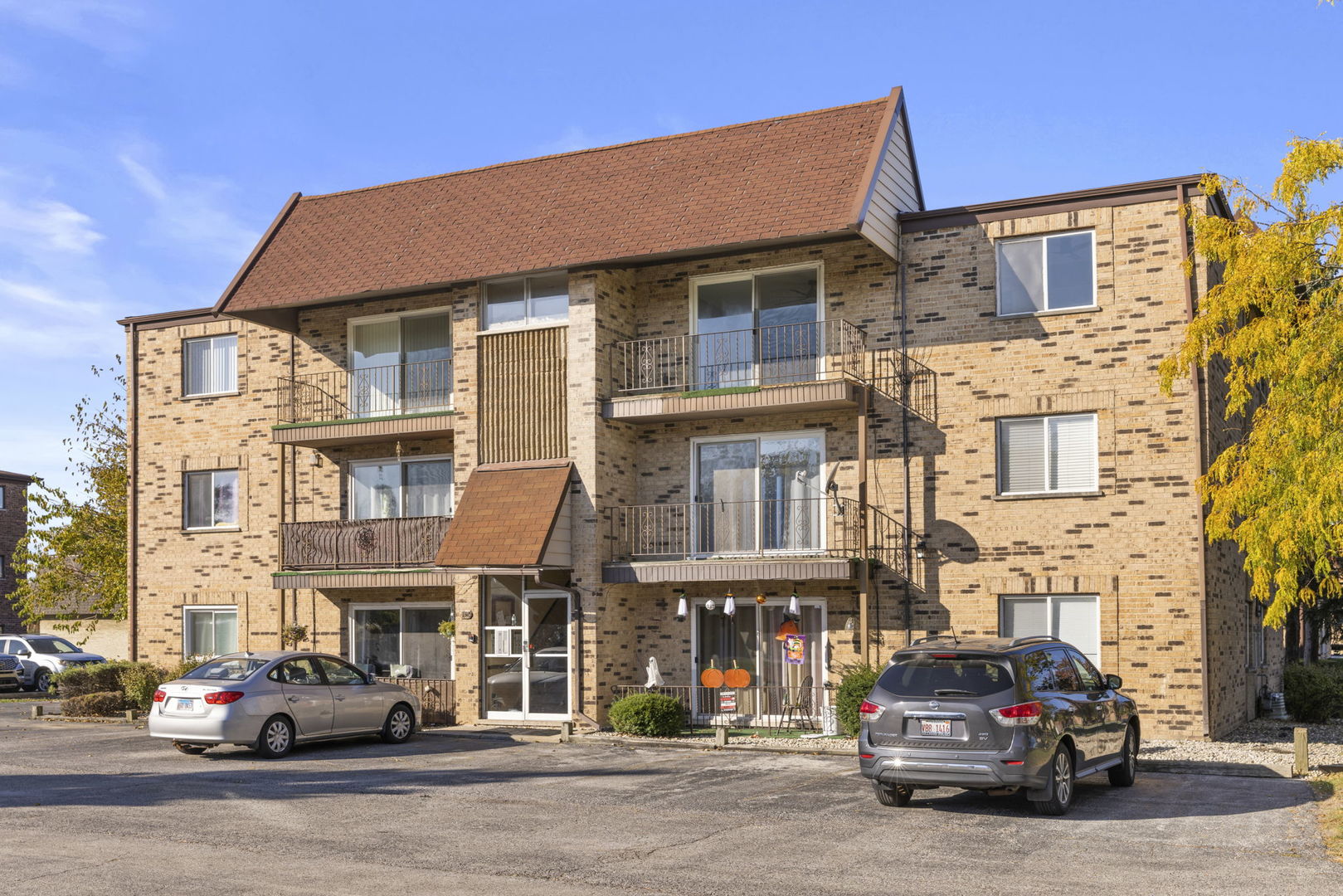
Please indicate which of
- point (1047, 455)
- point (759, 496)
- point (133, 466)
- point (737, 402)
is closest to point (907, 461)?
point (1047, 455)

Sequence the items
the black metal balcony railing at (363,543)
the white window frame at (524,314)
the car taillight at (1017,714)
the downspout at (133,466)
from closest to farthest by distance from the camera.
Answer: the car taillight at (1017,714)
the white window frame at (524,314)
the black metal balcony railing at (363,543)
the downspout at (133,466)

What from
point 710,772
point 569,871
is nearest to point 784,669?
point 710,772

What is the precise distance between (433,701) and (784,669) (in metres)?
6.20

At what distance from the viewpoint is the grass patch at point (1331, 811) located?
11.5 meters

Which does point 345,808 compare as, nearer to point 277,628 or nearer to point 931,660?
point 931,660

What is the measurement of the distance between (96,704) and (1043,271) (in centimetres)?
1862

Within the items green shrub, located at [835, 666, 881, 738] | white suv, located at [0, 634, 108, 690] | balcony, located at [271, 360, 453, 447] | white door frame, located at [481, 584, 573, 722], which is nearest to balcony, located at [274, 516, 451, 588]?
balcony, located at [271, 360, 453, 447]

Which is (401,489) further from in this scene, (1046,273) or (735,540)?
(1046,273)

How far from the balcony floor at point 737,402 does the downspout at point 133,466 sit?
11.6 metres

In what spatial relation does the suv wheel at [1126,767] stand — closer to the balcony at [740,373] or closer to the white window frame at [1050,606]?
the white window frame at [1050,606]

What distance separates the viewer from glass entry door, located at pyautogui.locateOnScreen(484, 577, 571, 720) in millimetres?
22688

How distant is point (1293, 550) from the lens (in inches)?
615

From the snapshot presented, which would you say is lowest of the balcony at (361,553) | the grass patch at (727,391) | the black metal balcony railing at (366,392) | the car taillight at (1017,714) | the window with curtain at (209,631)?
the window with curtain at (209,631)

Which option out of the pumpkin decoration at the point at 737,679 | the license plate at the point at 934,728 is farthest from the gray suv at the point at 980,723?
the pumpkin decoration at the point at 737,679
